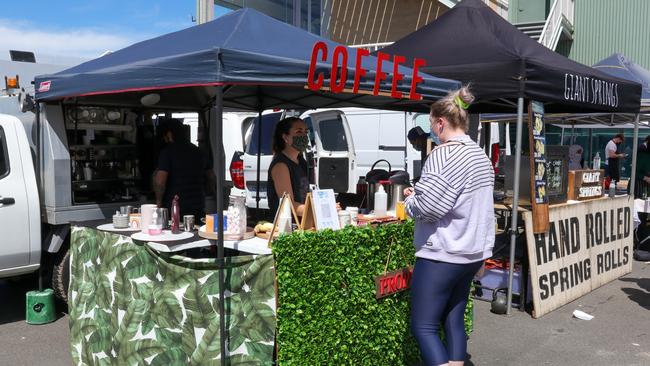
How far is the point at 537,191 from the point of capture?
6.01m

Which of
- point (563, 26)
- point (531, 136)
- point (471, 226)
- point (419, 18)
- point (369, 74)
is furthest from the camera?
point (563, 26)

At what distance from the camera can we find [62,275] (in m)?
5.41

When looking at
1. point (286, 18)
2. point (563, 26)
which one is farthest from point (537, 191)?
point (563, 26)

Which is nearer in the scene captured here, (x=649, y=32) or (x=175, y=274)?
(x=175, y=274)

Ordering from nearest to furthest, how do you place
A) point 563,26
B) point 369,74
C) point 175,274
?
point 175,274
point 369,74
point 563,26

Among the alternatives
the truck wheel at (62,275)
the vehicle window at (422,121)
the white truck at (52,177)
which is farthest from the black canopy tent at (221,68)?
the vehicle window at (422,121)

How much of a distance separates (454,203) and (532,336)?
270 cm

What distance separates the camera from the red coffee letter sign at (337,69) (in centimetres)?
392

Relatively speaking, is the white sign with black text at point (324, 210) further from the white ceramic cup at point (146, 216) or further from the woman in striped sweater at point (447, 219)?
the white ceramic cup at point (146, 216)

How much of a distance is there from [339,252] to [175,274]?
3.26ft

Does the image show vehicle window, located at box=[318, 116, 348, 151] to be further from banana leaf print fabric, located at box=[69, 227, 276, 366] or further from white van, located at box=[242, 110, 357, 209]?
banana leaf print fabric, located at box=[69, 227, 276, 366]

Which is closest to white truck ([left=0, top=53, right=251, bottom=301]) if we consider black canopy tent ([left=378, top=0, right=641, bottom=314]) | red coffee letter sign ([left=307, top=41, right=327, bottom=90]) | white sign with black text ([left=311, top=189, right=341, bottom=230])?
white sign with black text ([left=311, top=189, right=341, bottom=230])

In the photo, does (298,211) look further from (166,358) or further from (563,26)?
(563,26)

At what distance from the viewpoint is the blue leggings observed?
3.40 metres
